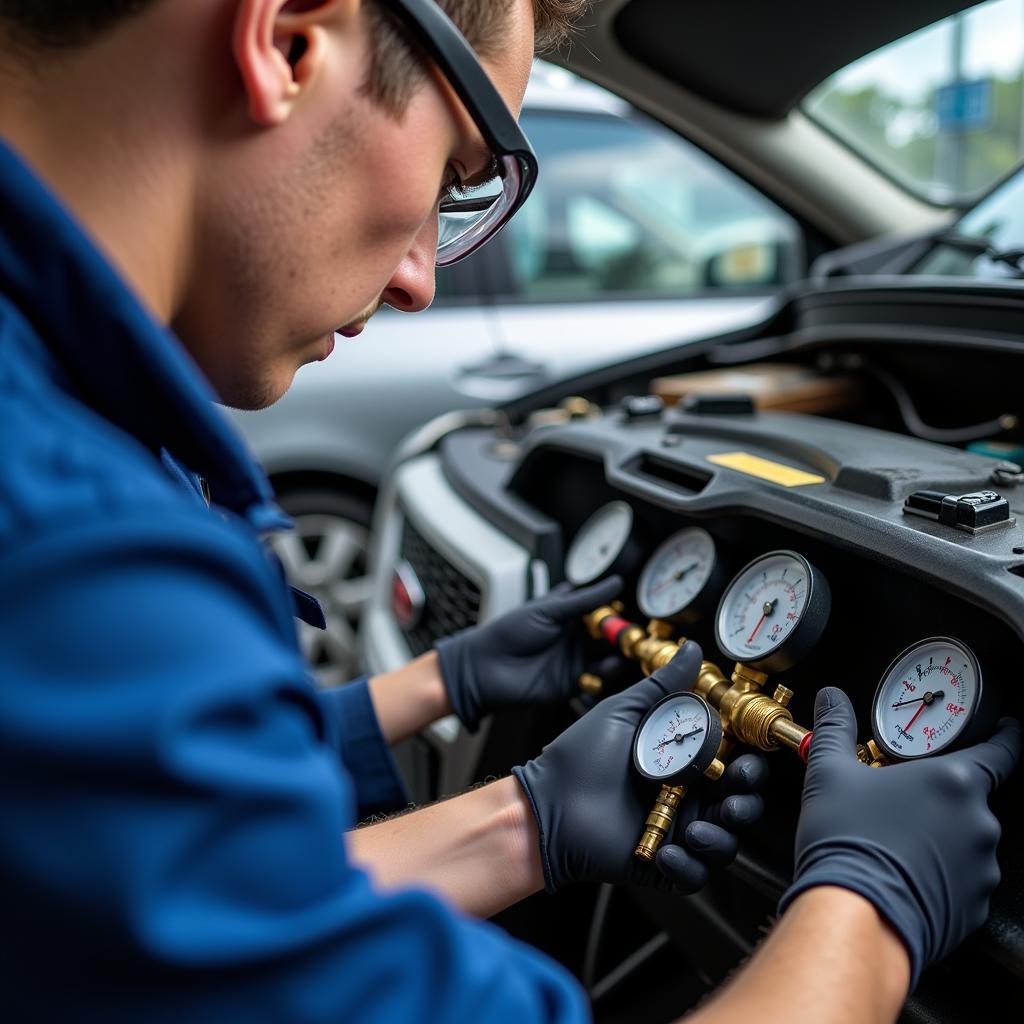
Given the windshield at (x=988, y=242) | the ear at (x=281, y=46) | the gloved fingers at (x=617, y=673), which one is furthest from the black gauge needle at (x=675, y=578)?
the windshield at (x=988, y=242)

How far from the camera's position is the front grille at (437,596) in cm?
158

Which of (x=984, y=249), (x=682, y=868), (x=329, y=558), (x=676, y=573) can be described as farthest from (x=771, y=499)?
(x=329, y=558)

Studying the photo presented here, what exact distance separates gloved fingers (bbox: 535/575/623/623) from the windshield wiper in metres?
0.92

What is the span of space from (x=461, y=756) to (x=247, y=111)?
1.06 meters

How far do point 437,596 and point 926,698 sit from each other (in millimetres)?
945

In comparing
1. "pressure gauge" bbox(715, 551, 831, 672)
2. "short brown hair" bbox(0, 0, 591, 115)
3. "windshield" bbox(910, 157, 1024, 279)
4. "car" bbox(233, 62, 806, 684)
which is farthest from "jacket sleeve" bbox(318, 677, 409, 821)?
"car" bbox(233, 62, 806, 684)

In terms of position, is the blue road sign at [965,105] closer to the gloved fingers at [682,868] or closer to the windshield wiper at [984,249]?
the windshield wiper at [984,249]

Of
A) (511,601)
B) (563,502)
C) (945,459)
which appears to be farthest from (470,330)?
(945,459)

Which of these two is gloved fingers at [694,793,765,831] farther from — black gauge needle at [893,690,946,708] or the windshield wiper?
the windshield wiper

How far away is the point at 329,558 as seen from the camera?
3000mm

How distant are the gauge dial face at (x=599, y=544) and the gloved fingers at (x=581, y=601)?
0.09ft

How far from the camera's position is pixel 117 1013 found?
0.51 meters

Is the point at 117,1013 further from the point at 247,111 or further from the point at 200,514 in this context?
the point at 247,111

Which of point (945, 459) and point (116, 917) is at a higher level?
point (116, 917)
